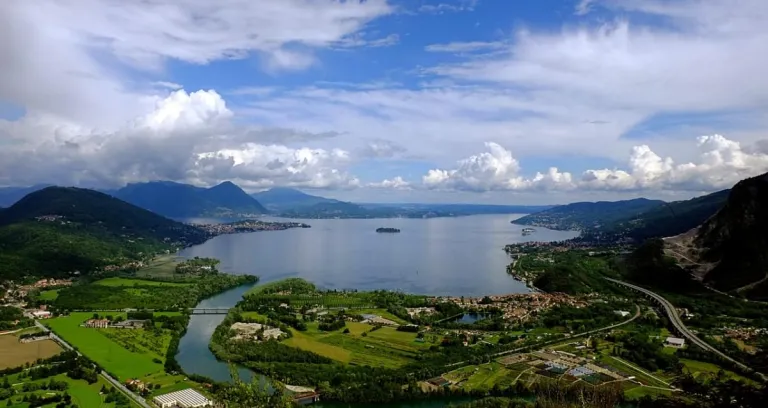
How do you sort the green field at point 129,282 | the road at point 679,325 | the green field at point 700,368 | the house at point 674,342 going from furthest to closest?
1. the green field at point 129,282
2. the house at point 674,342
3. the road at point 679,325
4. the green field at point 700,368

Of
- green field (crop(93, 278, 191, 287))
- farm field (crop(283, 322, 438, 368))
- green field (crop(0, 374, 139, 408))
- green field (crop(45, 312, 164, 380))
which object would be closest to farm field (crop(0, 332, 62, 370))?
green field (crop(45, 312, 164, 380))

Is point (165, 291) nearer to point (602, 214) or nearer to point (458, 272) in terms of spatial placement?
point (458, 272)

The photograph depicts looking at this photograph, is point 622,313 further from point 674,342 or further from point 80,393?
point 80,393

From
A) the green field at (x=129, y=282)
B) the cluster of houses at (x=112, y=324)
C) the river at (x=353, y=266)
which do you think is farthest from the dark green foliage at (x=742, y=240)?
the green field at (x=129, y=282)

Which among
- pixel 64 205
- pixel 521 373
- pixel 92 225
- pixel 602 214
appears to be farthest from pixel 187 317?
pixel 602 214

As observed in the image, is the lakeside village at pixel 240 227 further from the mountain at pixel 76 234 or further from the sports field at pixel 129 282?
the sports field at pixel 129 282

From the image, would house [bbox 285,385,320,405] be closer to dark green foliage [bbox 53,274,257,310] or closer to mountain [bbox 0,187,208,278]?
dark green foliage [bbox 53,274,257,310]

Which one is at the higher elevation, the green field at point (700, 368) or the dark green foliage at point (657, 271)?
the dark green foliage at point (657, 271)
